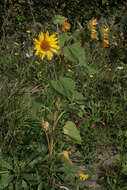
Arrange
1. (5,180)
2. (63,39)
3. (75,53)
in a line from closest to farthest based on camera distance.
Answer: (75,53), (63,39), (5,180)

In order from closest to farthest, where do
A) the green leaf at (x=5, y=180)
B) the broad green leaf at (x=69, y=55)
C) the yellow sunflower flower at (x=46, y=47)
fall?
the broad green leaf at (x=69, y=55), the yellow sunflower flower at (x=46, y=47), the green leaf at (x=5, y=180)

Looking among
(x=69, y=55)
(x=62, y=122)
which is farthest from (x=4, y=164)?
(x=69, y=55)

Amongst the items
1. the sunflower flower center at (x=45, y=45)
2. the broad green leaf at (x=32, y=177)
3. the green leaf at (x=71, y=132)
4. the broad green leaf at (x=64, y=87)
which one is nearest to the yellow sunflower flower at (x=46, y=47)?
the sunflower flower center at (x=45, y=45)

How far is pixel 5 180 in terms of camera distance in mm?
1785

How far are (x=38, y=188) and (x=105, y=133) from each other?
1055mm

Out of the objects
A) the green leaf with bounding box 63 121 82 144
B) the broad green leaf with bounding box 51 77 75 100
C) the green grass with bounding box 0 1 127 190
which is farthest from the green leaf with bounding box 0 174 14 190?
the broad green leaf with bounding box 51 77 75 100

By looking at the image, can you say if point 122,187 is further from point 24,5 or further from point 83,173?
point 24,5

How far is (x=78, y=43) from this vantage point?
4.18 feet

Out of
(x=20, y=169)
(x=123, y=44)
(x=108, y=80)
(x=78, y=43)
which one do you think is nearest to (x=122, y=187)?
(x=20, y=169)

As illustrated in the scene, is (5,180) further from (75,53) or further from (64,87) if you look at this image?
(75,53)

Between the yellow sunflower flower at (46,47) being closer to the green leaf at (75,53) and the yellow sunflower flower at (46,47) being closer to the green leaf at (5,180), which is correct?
the green leaf at (75,53)

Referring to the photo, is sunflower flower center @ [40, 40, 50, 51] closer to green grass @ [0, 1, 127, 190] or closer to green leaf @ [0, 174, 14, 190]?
green grass @ [0, 1, 127, 190]

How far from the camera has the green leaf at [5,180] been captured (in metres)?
1.76

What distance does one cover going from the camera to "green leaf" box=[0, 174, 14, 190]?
69.2 inches
